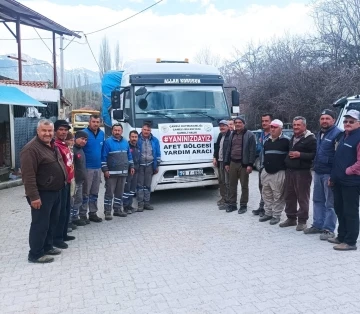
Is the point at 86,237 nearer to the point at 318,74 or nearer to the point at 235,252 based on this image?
the point at 235,252

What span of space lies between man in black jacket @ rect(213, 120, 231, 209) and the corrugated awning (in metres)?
6.29

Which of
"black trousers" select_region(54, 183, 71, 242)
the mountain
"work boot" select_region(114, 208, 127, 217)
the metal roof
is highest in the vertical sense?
the mountain

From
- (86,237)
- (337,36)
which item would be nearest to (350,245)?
(86,237)

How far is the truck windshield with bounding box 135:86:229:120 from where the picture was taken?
26.1 ft

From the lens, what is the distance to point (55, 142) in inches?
209

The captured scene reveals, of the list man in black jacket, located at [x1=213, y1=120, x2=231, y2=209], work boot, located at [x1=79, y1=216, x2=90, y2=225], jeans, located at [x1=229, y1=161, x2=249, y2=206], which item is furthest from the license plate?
work boot, located at [x1=79, y1=216, x2=90, y2=225]

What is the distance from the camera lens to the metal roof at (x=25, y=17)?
12234mm

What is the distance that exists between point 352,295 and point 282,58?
67.5 feet

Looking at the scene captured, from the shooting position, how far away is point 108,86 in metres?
11.1

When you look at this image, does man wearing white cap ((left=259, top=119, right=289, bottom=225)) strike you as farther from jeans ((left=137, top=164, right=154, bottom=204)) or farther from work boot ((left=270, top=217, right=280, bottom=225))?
jeans ((left=137, top=164, right=154, bottom=204))

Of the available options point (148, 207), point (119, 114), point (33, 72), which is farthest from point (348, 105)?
point (33, 72)

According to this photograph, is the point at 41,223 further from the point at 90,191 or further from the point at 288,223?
the point at 288,223

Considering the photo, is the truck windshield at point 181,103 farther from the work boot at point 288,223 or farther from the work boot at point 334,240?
the work boot at point 334,240

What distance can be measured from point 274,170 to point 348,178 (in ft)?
4.99
